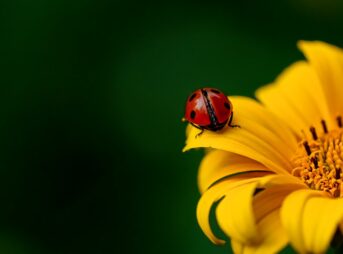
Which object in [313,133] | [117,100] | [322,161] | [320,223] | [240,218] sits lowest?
[320,223]

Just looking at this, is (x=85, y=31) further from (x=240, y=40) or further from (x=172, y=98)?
(x=240, y=40)

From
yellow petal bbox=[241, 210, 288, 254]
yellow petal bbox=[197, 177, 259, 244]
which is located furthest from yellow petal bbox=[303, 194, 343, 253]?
yellow petal bbox=[197, 177, 259, 244]

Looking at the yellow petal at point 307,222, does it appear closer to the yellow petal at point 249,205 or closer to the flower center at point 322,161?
the yellow petal at point 249,205

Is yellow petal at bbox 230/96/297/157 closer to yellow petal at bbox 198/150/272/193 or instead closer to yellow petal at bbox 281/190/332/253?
yellow petal at bbox 198/150/272/193

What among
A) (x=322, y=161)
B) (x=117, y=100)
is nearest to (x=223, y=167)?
(x=322, y=161)

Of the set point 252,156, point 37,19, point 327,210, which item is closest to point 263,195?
point 252,156

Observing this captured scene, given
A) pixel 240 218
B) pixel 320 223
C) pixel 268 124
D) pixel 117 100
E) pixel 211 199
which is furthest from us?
pixel 117 100

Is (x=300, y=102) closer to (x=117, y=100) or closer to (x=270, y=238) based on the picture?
(x=270, y=238)
